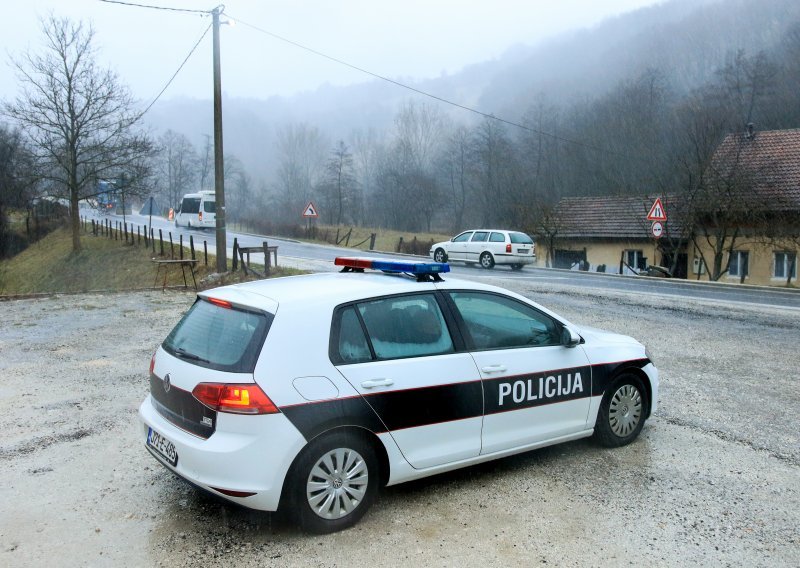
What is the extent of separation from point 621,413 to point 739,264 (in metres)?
30.0

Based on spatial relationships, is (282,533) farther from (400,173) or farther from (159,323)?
(400,173)

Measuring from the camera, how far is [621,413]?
4926mm

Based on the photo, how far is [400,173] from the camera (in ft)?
277

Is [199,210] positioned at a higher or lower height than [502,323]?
higher

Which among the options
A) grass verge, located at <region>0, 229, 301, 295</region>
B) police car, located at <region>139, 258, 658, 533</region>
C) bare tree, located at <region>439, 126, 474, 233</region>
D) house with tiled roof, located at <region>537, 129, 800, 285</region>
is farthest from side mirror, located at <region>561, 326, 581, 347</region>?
bare tree, located at <region>439, 126, 474, 233</region>

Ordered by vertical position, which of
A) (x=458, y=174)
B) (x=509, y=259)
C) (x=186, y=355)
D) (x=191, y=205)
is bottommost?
(x=509, y=259)

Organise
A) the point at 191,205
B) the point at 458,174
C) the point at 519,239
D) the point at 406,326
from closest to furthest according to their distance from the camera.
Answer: the point at 406,326 < the point at 519,239 < the point at 191,205 < the point at 458,174

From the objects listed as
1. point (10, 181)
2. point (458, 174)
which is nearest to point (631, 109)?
point (458, 174)

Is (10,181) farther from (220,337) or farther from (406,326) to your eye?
(406,326)

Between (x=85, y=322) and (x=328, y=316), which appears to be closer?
(x=328, y=316)

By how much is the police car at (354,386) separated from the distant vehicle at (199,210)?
43.5m

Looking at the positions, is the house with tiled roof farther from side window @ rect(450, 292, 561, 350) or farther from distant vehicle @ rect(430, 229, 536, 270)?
side window @ rect(450, 292, 561, 350)

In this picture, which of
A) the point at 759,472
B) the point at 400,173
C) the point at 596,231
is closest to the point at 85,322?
the point at 759,472

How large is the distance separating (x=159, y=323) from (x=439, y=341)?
326 inches
